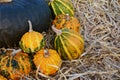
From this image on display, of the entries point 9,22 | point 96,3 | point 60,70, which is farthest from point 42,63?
point 96,3

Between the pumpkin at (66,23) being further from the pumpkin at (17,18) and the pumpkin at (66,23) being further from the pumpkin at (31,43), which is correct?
the pumpkin at (31,43)

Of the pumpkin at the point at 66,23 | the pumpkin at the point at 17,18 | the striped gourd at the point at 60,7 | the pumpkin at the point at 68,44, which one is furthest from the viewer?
the striped gourd at the point at 60,7

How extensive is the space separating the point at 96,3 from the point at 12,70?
1.71 m

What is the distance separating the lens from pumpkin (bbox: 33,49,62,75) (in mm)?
2974

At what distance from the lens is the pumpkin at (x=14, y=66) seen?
9.74 ft

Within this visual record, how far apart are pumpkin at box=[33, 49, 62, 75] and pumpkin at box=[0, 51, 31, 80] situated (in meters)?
0.11

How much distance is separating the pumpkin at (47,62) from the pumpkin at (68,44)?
172 mm

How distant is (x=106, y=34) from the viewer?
369 centimetres

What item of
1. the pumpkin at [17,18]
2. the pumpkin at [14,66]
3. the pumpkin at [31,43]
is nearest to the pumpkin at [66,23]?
the pumpkin at [17,18]

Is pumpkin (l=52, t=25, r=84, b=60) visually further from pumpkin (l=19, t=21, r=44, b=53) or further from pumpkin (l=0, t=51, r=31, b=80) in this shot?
pumpkin (l=0, t=51, r=31, b=80)

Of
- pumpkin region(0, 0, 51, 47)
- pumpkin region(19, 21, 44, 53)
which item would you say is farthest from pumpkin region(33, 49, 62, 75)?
pumpkin region(0, 0, 51, 47)

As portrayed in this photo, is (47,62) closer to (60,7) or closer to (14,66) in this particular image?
(14,66)

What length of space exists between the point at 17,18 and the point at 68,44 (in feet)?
1.88

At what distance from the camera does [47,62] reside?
297cm
